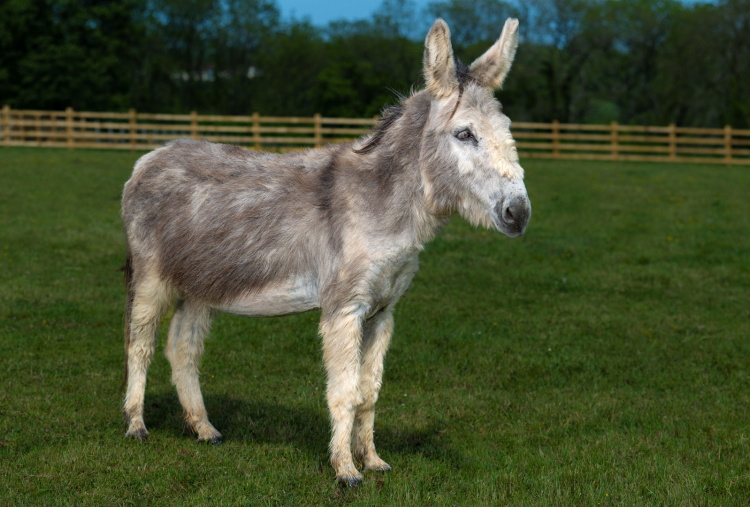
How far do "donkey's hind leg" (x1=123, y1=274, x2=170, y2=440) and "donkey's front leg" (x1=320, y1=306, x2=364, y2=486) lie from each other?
1.76 metres

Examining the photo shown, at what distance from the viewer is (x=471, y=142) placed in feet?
16.2

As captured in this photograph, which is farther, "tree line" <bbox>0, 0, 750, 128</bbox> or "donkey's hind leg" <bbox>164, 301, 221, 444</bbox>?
"tree line" <bbox>0, 0, 750, 128</bbox>

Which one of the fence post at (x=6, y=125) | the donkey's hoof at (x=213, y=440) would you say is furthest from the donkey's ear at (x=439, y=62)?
the fence post at (x=6, y=125)

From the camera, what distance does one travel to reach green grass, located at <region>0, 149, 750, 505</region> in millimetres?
5418

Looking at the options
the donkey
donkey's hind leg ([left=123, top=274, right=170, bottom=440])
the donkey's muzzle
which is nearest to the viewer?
the donkey's muzzle

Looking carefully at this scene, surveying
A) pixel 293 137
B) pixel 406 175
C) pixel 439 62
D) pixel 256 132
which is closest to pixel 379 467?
pixel 406 175

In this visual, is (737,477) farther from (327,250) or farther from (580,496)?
(327,250)

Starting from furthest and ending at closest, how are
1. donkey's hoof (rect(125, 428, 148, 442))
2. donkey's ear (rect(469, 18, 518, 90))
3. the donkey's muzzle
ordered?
donkey's hoof (rect(125, 428, 148, 442)) < donkey's ear (rect(469, 18, 518, 90)) < the donkey's muzzle

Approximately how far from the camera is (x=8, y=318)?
32.2ft

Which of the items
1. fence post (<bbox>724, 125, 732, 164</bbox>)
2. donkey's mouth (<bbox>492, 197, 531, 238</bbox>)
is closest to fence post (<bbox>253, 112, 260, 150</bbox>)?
fence post (<bbox>724, 125, 732, 164</bbox>)

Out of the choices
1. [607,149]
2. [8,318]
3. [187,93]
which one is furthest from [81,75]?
[8,318]

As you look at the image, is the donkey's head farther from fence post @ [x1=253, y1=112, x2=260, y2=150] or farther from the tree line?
the tree line

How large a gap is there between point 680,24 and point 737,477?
212 ft

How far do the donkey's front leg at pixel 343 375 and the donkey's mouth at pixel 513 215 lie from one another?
1.19 meters
